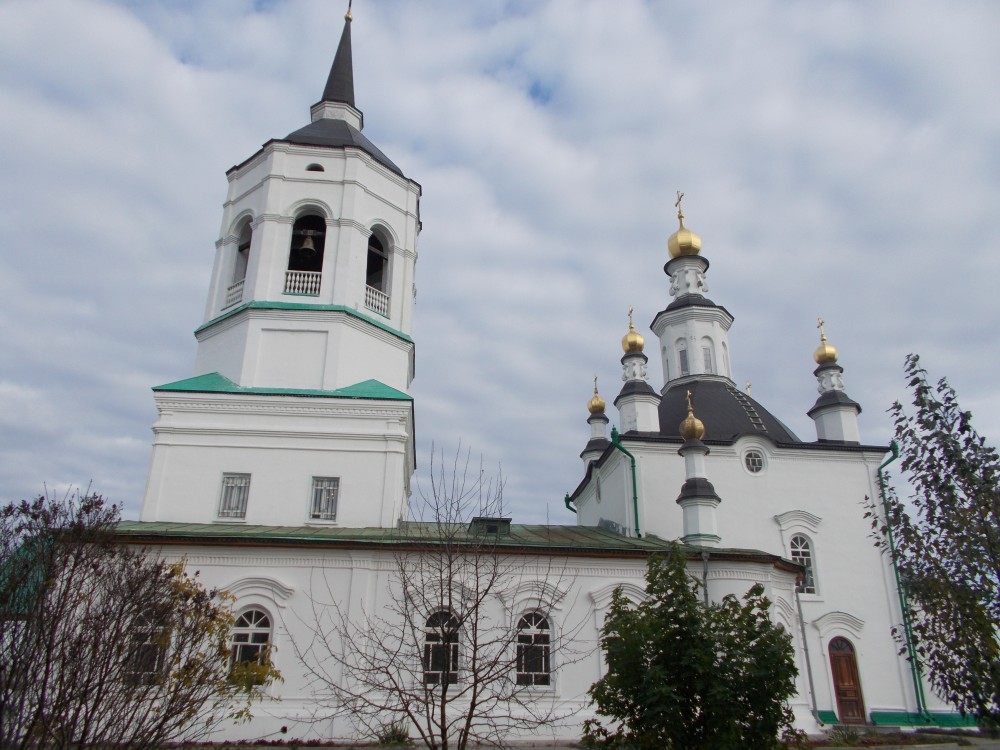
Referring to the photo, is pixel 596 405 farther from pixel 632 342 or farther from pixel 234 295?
pixel 234 295

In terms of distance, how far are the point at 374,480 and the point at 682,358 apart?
491 inches

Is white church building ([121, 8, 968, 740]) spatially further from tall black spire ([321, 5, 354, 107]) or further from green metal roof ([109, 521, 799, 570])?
tall black spire ([321, 5, 354, 107])

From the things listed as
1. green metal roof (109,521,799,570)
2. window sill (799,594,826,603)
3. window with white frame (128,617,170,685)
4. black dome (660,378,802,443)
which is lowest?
window with white frame (128,617,170,685)

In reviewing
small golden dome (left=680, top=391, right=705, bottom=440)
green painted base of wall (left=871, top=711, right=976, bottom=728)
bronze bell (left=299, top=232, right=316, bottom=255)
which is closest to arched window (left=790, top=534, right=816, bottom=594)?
green painted base of wall (left=871, top=711, right=976, bottom=728)

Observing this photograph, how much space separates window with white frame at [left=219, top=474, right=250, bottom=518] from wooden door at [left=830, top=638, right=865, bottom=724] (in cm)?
1416

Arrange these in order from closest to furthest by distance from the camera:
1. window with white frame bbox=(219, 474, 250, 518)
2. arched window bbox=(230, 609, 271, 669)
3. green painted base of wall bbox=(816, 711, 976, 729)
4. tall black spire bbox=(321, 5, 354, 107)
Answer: arched window bbox=(230, 609, 271, 669), window with white frame bbox=(219, 474, 250, 518), green painted base of wall bbox=(816, 711, 976, 729), tall black spire bbox=(321, 5, 354, 107)

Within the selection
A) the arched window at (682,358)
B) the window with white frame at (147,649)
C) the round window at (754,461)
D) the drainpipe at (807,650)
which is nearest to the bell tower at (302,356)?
the window with white frame at (147,649)

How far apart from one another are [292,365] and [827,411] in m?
15.1

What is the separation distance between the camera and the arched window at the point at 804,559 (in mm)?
19030

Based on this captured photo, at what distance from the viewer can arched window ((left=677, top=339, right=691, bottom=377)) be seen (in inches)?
975

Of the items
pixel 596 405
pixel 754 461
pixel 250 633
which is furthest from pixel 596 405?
pixel 250 633

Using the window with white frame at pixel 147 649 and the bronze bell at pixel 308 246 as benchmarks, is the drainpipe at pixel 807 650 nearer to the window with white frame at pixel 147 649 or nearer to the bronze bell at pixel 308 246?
the window with white frame at pixel 147 649

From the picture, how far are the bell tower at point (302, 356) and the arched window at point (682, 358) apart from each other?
9.52 meters

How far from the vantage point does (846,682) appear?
59.8ft
